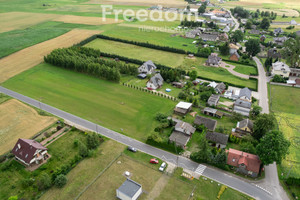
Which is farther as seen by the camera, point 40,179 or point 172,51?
point 172,51

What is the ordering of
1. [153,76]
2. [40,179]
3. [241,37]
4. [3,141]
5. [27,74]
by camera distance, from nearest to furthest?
[40,179], [3,141], [153,76], [27,74], [241,37]

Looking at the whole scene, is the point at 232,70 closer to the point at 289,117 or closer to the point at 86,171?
the point at 289,117

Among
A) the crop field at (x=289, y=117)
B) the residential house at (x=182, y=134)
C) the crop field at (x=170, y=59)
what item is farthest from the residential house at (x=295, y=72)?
the residential house at (x=182, y=134)

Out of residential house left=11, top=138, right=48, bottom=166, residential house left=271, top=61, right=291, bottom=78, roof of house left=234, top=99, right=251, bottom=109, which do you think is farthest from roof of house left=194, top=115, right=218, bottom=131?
residential house left=271, top=61, right=291, bottom=78

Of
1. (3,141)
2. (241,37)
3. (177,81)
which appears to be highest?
(241,37)

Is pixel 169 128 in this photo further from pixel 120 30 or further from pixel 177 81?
pixel 120 30

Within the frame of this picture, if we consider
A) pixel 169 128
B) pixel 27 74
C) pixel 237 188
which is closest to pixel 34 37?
pixel 27 74

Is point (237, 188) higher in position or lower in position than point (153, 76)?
lower

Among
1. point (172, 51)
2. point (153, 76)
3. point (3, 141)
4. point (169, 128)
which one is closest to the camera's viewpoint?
point (3, 141)
